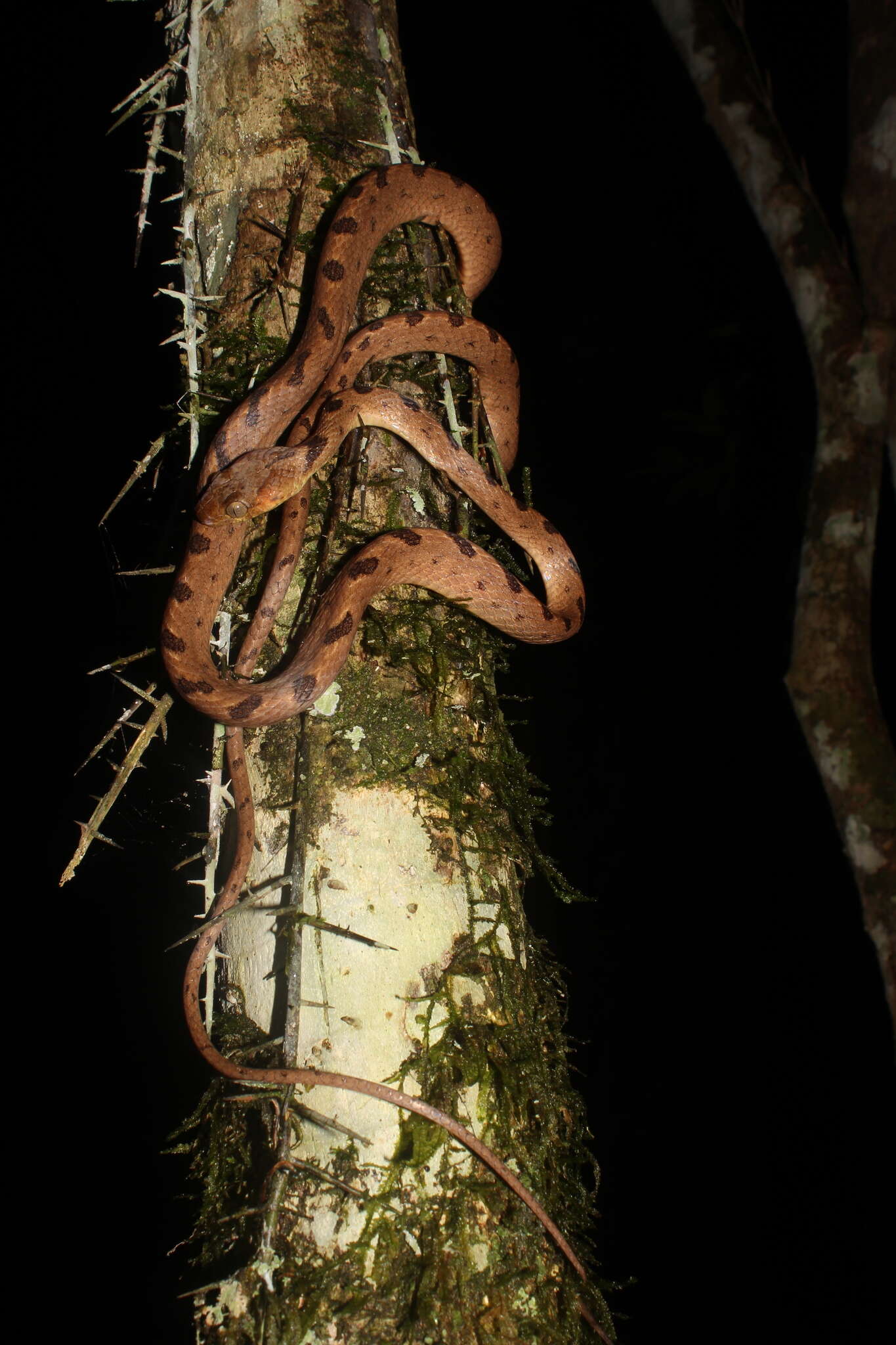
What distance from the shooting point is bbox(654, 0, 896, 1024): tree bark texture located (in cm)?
192

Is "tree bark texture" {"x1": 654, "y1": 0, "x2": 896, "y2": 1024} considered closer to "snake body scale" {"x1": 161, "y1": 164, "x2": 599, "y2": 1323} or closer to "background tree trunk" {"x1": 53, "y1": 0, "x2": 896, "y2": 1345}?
"background tree trunk" {"x1": 53, "y1": 0, "x2": 896, "y2": 1345}

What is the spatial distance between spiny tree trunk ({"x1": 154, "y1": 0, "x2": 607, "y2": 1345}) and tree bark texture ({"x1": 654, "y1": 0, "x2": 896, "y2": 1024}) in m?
0.88

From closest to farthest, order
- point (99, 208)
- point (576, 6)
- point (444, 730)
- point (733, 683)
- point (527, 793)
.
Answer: point (444, 730), point (527, 793), point (733, 683), point (576, 6), point (99, 208)

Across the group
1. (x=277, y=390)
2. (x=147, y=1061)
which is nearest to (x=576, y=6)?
(x=277, y=390)

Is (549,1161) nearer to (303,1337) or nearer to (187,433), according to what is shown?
(303,1337)

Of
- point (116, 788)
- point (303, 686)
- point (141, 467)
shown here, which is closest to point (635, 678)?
point (303, 686)

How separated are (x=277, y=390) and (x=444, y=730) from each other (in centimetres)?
138

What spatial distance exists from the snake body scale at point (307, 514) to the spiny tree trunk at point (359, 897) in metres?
0.07

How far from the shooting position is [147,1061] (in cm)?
566

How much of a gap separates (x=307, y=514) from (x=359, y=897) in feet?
4.08

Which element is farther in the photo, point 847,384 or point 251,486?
point 251,486

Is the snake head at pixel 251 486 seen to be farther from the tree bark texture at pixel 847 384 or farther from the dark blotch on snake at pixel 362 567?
the tree bark texture at pixel 847 384

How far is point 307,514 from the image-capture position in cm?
246

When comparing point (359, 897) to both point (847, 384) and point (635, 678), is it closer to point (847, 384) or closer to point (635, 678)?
point (847, 384)
